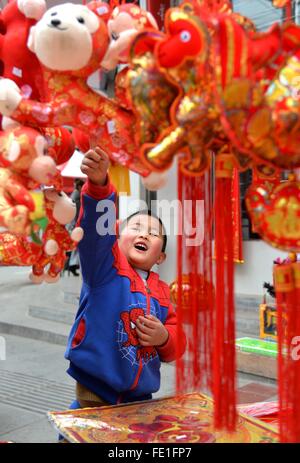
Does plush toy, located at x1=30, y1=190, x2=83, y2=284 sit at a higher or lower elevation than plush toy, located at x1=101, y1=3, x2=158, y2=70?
lower

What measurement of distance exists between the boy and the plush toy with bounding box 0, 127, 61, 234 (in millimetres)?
199

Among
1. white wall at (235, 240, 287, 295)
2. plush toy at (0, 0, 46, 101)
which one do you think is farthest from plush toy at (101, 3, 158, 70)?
white wall at (235, 240, 287, 295)

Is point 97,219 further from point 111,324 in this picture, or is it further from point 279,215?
point 279,215

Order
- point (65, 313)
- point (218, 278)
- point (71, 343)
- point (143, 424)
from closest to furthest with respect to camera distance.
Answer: point (218, 278), point (143, 424), point (71, 343), point (65, 313)

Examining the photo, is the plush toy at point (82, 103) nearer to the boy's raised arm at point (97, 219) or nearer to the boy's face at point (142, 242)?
the boy's raised arm at point (97, 219)

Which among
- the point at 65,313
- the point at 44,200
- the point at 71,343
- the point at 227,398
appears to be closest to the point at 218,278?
the point at 227,398

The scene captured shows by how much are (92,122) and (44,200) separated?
140mm

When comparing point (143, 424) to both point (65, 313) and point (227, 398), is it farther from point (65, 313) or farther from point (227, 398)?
point (65, 313)

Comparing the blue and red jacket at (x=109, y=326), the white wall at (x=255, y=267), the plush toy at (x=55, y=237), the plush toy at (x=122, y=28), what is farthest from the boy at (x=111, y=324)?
the white wall at (x=255, y=267)

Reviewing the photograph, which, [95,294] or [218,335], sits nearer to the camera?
[218,335]

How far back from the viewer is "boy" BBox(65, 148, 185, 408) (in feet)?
3.35

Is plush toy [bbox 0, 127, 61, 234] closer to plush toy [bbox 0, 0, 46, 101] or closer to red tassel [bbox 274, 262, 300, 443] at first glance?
plush toy [bbox 0, 0, 46, 101]

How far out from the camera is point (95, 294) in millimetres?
1082

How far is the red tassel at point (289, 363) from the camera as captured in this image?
2.44 feet
